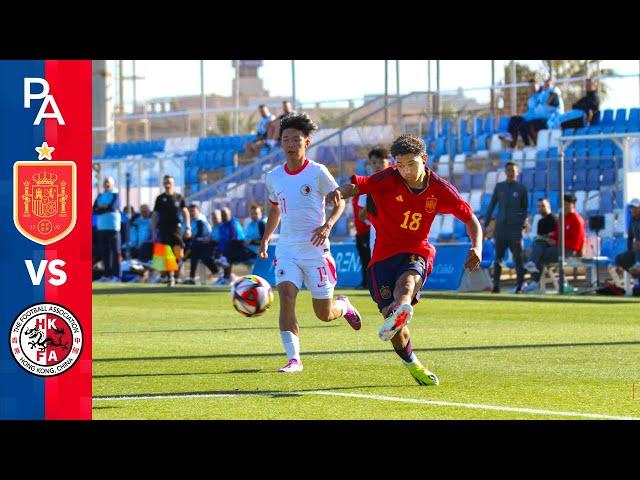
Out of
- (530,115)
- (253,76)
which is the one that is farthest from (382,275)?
(253,76)

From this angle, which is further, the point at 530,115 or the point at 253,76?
the point at 253,76

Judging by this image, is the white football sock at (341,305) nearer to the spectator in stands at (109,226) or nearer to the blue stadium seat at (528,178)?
the blue stadium seat at (528,178)

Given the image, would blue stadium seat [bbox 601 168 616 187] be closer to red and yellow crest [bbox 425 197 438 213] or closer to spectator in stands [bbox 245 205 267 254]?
spectator in stands [bbox 245 205 267 254]

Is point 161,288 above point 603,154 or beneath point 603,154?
beneath

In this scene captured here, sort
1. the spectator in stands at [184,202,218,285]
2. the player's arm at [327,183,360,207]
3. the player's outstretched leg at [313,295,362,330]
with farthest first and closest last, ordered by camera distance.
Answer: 1. the spectator in stands at [184,202,218,285]
2. the player's outstretched leg at [313,295,362,330]
3. the player's arm at [327,183,360,207]

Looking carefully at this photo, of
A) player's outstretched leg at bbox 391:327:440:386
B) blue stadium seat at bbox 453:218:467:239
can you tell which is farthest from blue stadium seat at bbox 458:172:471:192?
player's outstretched leg at bbox 391:327:440:386

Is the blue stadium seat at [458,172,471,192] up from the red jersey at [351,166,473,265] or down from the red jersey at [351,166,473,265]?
up

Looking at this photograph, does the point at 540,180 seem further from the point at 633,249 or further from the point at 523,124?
the point at 633,249

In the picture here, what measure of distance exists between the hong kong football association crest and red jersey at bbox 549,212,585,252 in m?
19.1

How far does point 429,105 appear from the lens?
1455 inches

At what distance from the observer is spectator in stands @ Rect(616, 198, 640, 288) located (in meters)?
23.8
